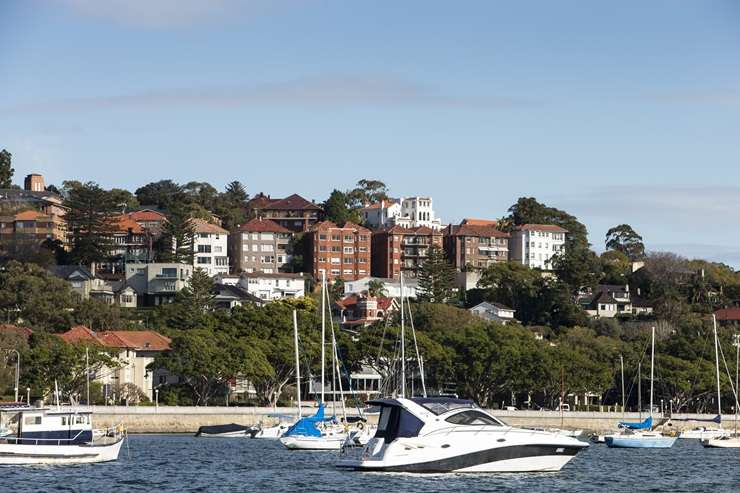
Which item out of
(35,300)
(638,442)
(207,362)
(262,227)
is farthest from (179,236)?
(638,442)

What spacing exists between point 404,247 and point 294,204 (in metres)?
17.5

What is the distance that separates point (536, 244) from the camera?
188m

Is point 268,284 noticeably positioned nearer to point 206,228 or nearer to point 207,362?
point 206,228

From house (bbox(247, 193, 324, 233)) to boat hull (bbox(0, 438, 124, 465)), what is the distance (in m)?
131

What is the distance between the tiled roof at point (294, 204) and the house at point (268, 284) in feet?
73.0

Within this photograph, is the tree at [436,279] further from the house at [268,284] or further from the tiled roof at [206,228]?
the tiled roof at [206,228]

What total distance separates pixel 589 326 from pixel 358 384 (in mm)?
33846

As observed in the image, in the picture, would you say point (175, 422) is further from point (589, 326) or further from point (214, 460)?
point (589, 326)

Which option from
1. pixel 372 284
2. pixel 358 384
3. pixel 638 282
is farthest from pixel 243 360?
pixel 638 282

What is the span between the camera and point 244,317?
11056 centimetres

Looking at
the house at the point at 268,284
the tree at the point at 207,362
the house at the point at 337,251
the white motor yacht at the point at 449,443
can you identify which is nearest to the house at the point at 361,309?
the house at the point at 268,284

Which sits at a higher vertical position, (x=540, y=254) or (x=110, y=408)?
(x=540, y=254)

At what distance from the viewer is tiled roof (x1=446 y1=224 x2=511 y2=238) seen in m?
182

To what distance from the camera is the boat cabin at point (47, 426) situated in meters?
55.6
